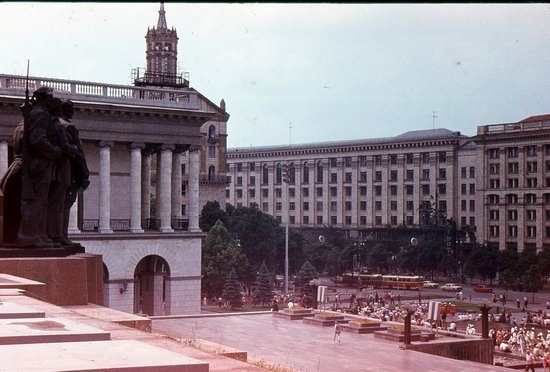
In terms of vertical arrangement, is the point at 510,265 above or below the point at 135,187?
below

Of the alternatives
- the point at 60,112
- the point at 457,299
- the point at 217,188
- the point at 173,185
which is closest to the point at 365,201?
the point at 217,188

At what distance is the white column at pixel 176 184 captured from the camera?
49691 millimetres

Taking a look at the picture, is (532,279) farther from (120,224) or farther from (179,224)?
(120,224)

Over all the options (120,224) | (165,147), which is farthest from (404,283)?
(120,224)

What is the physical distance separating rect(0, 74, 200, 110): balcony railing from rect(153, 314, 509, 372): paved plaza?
15856 mm

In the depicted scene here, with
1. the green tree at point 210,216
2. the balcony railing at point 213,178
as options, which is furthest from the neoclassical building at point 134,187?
the balcony railing at point 213,178

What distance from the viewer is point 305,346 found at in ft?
86.3

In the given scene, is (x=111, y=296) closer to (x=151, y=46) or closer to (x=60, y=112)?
(x=60, y=112)

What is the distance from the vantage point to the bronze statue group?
16.7 m

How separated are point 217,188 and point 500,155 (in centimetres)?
3648

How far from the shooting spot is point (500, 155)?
360 feet

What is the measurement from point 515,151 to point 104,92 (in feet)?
235

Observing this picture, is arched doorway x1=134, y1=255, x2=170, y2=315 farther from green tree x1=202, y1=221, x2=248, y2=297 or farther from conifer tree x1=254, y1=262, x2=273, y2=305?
green tree x1=202, y1=221, x2=248, y2=297

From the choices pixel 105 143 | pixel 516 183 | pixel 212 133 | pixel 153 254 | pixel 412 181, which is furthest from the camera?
pixel 412 181
